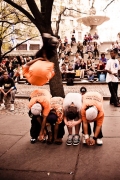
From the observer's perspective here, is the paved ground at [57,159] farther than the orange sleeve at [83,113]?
No

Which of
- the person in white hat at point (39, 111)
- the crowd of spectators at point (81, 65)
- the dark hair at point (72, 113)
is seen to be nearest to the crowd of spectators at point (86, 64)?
the crowd of spectators at point (81, 65)

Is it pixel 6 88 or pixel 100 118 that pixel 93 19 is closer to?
pixel 6 88

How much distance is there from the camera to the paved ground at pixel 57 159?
3605 millimetres

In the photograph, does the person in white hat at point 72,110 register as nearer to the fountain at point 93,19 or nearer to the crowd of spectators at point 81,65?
the crowd of spectators at point 81,65

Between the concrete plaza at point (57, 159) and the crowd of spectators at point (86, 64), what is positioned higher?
the crowd of spectators at point (86, 64)

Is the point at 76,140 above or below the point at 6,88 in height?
below

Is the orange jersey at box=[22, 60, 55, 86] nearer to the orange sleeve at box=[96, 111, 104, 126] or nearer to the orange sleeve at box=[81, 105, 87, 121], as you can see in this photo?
the orange sleeve at box=[81, 105, 87, 121]

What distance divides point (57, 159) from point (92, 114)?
1.02 m

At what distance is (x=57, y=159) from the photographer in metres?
4.21

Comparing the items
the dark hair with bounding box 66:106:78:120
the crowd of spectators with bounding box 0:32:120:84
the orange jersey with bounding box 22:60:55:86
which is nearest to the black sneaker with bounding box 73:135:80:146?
the dark hair with bounding box 66:106:78:120

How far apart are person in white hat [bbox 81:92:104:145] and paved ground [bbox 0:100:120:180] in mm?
188

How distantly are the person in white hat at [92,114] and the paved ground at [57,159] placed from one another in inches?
7.4

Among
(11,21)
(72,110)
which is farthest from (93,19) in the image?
(72,110)

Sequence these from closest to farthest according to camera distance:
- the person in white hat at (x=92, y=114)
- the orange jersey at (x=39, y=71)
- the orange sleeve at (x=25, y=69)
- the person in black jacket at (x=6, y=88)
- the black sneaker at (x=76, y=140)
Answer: the orange jersey at (x=39, y=71)
the person in white hat at (x=92, y=114)
the orange sleeve at (x=25, y=69)
the black sneaker at (x=76, y=140)
the person in black jacket at (x=6, y=88)
